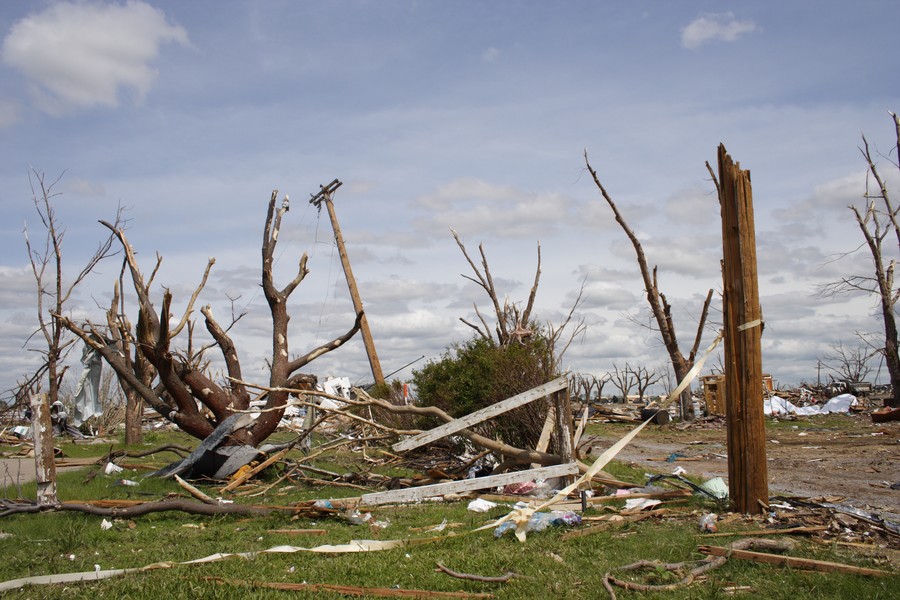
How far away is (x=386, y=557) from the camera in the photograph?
5535 mm

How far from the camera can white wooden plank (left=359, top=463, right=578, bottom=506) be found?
7527mm

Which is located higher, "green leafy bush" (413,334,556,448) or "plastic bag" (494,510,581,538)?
"green leafy bush" (413,334,556,448)

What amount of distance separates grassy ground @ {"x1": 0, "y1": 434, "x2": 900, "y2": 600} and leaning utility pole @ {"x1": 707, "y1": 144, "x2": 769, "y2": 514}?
429 millimetres

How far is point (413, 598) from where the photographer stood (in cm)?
444

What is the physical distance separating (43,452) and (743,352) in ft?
21.5

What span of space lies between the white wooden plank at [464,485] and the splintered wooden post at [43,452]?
3037 millimetres

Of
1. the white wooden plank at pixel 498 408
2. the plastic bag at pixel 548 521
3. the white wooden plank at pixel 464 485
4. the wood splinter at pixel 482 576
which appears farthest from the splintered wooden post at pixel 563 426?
the wood splinter at pixel 482 576

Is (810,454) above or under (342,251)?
under

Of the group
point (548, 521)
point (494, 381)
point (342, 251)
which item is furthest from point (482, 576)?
point (342, 251)

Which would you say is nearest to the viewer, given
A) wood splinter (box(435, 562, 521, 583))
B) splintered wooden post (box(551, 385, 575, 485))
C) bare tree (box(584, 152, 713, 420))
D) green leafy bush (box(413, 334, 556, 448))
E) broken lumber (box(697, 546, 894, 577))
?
broken lumber (box(697, 546, 894, 577))

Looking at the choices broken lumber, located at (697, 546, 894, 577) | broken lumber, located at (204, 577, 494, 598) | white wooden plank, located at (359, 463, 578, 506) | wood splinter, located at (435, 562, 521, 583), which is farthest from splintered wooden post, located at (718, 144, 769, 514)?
broken lumber, located at (204, 577, 494, 598)

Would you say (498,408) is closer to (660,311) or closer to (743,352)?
(743,352)

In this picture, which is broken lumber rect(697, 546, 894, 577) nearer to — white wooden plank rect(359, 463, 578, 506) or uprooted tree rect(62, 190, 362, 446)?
white wooden plank rect(359, 463, 578, 506)

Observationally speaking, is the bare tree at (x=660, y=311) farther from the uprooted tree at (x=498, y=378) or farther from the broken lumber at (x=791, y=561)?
the broken lumber at (x=791, y=561)
